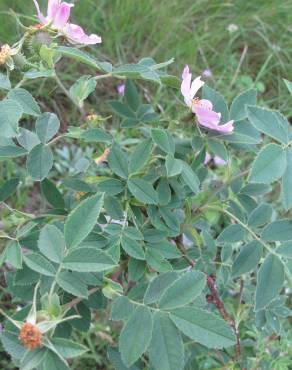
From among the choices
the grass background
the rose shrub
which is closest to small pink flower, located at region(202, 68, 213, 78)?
the grass background

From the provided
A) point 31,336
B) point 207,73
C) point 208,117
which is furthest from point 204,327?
point 207,73

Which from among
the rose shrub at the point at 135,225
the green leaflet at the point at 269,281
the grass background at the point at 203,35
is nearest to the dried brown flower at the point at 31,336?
the rose shrub at the point at 135,225

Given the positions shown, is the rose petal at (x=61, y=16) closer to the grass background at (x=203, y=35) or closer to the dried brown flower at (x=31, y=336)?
the dried brown flower at (x=31, y=336)

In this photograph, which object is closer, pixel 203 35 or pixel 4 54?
pixel 4 54

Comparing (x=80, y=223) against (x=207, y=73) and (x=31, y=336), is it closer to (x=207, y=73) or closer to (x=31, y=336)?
(x=31, y=336)

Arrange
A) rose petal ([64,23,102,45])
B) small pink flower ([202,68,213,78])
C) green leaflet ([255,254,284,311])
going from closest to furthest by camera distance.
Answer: green leaflet ([255,254,284,311])
rose petal ([64,23,102,45])
small pink flower ([202,68,213,78])

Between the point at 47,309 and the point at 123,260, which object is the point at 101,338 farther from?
the point at 47,309

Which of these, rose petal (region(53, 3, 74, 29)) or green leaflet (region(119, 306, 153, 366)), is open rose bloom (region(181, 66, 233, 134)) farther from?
green leaflet (region(119, 306, 153, 366))

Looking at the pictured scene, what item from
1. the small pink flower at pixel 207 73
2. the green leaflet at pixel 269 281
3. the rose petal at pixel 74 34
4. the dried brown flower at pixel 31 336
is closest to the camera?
the dried brown flower at pixel 31 336
